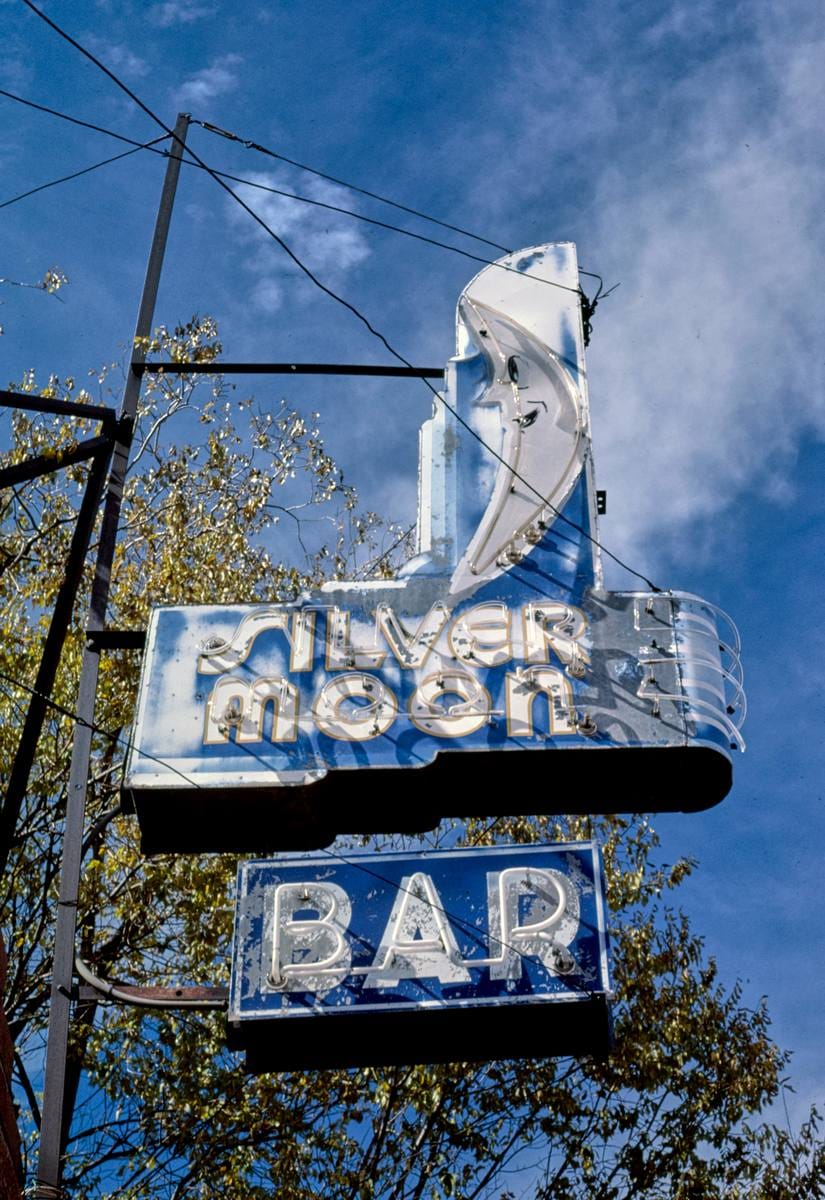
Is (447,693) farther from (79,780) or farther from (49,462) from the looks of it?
(49,462)

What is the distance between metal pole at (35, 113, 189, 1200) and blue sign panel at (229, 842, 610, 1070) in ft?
3.30

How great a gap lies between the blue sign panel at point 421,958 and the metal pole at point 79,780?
100cm

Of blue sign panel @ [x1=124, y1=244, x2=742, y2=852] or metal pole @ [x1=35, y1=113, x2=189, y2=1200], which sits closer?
metal pole @ [x1=35, y1=113, x2=189, y2=1200]

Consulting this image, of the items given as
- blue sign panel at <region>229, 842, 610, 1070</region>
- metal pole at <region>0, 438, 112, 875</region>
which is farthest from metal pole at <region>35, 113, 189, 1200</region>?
blue sign panel at <region>229, 842, 610, 1070</region>

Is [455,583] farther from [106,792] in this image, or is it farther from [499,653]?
[106,792]

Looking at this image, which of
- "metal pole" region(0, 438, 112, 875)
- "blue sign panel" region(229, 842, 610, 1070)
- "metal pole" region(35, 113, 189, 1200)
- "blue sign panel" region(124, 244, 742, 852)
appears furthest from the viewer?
"blue sign panel" region(124, 244, 742, 852)

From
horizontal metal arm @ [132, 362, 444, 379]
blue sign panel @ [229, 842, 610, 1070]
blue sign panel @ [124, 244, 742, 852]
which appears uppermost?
horizontal metal arm @ [132, 362, 444, 379]

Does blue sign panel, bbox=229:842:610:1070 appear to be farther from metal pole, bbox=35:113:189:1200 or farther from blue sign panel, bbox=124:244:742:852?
metal pole, bbox=35:113:189:1200

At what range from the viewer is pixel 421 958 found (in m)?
8.96

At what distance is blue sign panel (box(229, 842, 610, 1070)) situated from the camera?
8805mm

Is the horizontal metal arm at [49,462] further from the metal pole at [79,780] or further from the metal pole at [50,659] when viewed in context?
the metal pole at [79,780]

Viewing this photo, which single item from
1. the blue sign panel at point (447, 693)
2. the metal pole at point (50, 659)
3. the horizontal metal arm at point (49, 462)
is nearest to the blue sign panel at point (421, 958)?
the blue sign panel at point (447, 693)

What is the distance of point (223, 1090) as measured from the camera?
14297 mm

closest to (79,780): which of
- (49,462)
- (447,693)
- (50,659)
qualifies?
(50,659)
